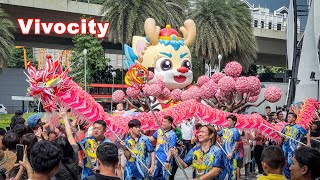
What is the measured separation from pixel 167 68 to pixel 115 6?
14.2 m

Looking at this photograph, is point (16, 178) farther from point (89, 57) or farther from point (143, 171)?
point (89, 57)

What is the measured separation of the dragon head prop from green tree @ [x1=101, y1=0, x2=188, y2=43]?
72.5ft

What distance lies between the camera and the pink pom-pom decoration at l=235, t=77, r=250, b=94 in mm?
11820

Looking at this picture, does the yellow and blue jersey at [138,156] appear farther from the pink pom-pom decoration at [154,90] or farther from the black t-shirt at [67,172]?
the pink pom-pom decoration at [154,90]

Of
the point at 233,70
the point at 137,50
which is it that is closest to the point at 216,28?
the point at 137,50

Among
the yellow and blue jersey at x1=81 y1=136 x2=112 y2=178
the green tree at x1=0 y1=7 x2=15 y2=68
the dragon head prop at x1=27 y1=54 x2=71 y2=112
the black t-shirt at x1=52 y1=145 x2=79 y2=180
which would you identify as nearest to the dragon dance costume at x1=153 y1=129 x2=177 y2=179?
the yellow and blue jersey at x1=81 y1=136 x2=112 y2=178

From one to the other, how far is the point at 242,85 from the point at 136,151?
431cm

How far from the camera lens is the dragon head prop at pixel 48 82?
7254 mm

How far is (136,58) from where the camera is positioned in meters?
17.7

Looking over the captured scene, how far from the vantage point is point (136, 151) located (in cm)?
820

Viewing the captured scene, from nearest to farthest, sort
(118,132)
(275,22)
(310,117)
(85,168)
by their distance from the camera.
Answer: (85,168), (118,132), (310,117), (275,22)

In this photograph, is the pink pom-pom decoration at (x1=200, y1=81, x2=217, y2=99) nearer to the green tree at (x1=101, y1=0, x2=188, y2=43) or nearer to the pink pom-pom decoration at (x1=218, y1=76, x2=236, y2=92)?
the pink pom-pom decoration at (x1=218, y1=76, x2=236, y2=92)

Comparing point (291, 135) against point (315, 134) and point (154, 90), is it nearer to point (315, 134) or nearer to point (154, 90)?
point (315, 134)

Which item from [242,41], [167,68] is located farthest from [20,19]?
[167,68]
